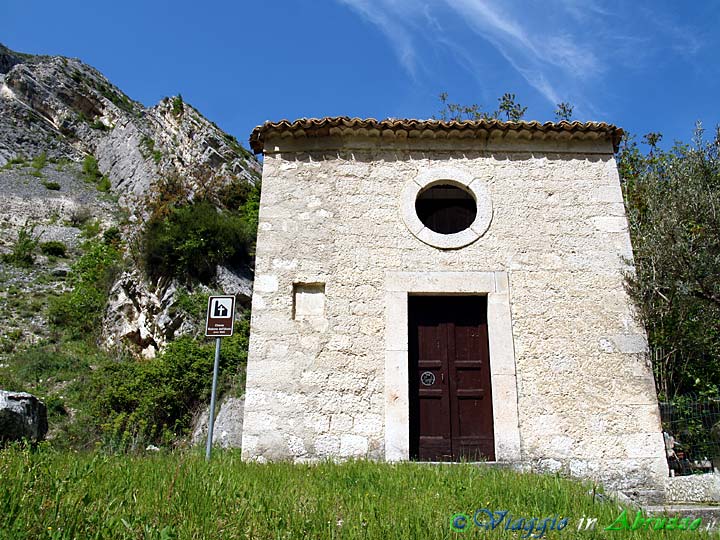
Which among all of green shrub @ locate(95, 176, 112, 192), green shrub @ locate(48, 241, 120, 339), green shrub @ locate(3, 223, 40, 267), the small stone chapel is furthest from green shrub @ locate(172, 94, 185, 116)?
the small stone chapel

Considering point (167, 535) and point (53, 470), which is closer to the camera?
point (167, 535)

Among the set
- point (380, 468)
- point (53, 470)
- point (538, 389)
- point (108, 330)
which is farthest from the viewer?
point (108, 330)

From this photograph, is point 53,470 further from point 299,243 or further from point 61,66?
point 61,66

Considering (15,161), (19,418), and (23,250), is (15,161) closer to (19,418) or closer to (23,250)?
(23,250)

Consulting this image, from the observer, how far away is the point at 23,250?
2125 centimetres

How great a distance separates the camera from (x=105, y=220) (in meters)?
26.2

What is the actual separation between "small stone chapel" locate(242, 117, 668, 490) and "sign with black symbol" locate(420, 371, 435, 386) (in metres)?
0.02

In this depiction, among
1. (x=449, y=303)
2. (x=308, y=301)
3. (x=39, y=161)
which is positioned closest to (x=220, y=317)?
(x=308, y=301)

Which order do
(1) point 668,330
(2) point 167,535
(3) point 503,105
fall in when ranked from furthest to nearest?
(3) point 503,105
(1) point 668,330
(2) point 167,535

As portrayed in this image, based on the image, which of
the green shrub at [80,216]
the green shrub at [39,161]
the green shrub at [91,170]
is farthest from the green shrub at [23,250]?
the green shrub at [39,161]

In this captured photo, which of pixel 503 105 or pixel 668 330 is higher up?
pixel 503 105

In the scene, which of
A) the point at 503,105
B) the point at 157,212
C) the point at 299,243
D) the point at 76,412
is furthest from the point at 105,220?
the point at 299,243

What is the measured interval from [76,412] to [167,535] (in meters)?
9.89

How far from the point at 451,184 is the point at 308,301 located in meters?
2.66
